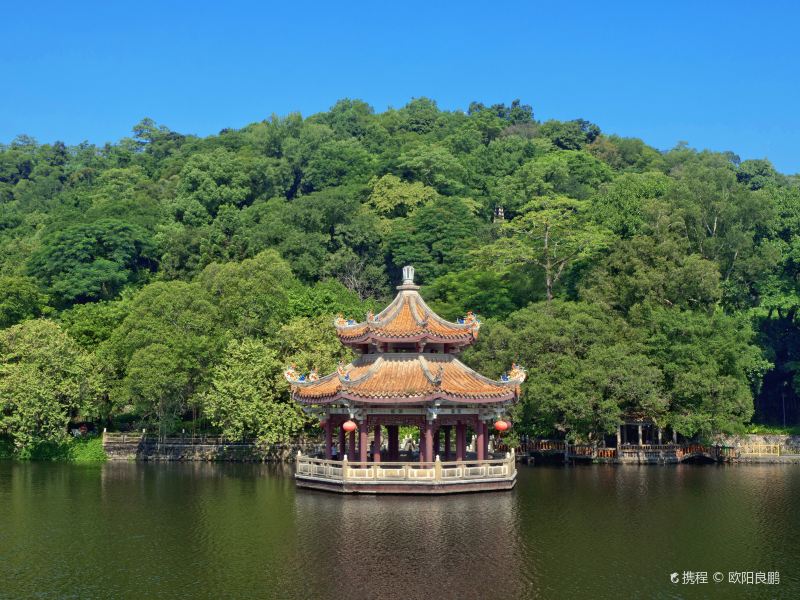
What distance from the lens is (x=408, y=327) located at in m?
37.0

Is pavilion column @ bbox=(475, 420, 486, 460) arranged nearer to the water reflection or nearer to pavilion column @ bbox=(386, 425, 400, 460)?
the water reflection

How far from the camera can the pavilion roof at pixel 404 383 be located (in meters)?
34.4

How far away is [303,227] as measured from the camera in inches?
3150

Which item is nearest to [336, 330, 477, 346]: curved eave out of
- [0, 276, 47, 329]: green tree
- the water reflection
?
the water reflection

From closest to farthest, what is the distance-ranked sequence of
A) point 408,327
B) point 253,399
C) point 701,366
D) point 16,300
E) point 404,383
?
point 404,383
point 408,327
point 253,399
point 701,366
point 16,300

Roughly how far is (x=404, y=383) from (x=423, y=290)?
113 feet

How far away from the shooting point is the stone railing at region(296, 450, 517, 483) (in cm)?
3394

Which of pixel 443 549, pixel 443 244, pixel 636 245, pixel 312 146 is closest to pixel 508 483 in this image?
pixel 443 549

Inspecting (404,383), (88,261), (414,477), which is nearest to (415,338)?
(404,383)

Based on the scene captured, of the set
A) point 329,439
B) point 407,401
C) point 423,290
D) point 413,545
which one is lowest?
point 413,545

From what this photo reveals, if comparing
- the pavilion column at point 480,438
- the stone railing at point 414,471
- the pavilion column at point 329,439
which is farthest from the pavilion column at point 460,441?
the pavilion column at point 329,439

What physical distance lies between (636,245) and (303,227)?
35.0m

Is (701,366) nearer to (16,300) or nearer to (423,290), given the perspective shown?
(423,290)

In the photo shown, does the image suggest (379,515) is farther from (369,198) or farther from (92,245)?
(369,198)
